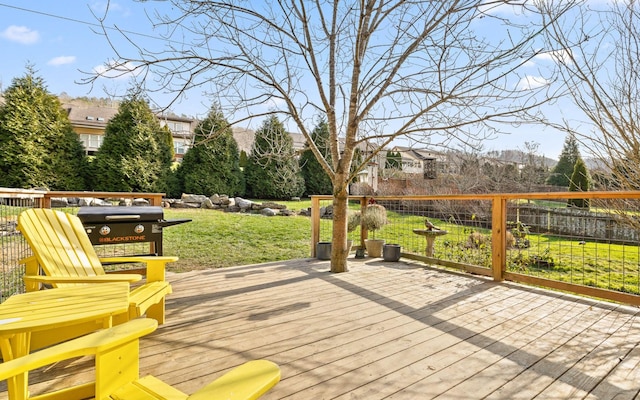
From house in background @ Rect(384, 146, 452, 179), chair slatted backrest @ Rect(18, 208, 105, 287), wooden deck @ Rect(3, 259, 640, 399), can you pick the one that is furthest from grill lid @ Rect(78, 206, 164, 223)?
house in background @ Rect(384, 146, 452, 179)

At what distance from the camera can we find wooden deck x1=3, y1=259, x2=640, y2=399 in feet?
5.80

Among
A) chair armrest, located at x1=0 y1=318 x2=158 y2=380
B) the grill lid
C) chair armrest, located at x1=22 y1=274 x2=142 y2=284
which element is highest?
the grill lid

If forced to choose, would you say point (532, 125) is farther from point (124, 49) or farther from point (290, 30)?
point (124, 49)

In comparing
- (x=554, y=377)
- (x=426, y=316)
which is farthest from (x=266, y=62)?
(x=554, y=377)

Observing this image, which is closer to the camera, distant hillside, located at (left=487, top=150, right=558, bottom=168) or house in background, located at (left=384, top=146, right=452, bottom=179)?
house in background, located at (left=384, top=146, right=452, bottom=179)

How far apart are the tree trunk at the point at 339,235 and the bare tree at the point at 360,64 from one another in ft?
0.04

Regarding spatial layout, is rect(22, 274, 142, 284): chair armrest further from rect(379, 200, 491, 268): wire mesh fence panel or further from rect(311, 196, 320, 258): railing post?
rect(379, 200, 491, 268): wire mesh fence panel

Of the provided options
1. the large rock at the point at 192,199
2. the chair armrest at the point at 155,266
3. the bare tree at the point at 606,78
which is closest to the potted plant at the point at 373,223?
the bare tree at the point at 606,78

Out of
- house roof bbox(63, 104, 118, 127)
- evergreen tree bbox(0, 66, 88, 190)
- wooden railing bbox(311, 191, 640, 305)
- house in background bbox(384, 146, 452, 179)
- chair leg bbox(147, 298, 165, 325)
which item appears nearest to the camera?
chair leg bbox(147, 298, 165, 325)

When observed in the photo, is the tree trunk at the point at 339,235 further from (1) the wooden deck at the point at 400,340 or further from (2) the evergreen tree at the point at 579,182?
(2) the evergreen tree at the point at 579,182

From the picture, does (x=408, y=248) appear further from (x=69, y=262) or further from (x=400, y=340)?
(x=69, y=262)

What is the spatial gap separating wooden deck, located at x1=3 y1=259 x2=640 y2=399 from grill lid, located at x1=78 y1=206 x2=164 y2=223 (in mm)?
791

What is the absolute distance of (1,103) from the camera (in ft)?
32.3

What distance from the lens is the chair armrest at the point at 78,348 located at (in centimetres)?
85
